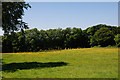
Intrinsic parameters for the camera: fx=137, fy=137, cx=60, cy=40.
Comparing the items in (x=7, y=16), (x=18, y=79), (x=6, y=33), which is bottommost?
(x=18, y=79)

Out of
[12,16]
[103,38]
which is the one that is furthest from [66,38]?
[12,16]

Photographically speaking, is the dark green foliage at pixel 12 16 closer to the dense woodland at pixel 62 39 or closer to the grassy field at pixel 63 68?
the grassy field at pixel 63 68

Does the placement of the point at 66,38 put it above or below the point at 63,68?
above

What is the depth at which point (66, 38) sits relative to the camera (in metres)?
106

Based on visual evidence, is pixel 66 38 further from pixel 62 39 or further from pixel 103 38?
pixel 103 38

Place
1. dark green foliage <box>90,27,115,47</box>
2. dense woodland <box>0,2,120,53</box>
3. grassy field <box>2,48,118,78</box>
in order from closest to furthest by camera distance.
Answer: grassy field <box>2,48,118,78</box> → dense woodland <box>0,2,120,53</box> → dark green foliage <box>90,27,115,47</box>

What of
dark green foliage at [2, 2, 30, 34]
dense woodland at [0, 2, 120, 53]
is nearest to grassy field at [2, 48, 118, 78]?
dark green foliage at [2, 2, 30, 34]

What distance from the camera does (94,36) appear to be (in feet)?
347

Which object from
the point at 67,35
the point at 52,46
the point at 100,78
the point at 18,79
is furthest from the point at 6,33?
the point at 67,35

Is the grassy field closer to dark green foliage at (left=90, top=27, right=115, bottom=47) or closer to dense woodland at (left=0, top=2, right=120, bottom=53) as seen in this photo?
dense woodland at (left=0, top=2, right=120, bottom=53)

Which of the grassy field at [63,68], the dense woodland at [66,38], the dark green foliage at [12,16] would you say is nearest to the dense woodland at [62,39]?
the dense woodland at [66,38]

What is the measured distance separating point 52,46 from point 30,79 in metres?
A: 89.2

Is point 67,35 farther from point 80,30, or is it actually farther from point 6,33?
point 6,33

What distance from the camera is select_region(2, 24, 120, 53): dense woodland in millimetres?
90938
